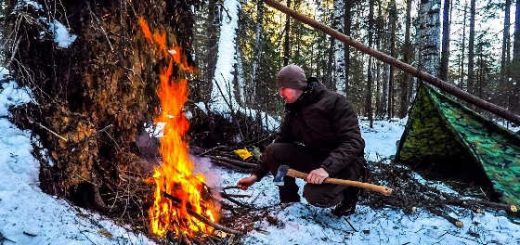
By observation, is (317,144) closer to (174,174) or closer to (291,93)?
(291,93)

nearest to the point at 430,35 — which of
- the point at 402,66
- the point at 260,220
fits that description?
the point at 402,66

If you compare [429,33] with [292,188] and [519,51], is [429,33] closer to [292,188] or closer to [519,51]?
[292,188]

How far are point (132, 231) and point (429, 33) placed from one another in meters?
8.30

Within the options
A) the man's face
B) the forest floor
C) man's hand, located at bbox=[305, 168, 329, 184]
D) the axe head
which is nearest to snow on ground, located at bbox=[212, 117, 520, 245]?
the forest floor

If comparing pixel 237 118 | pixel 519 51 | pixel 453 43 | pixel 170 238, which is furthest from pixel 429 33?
pixel 453 43

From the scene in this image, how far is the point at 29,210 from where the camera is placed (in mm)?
2363

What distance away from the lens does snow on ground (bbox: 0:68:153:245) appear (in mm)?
2266

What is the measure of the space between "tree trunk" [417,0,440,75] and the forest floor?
4452mm

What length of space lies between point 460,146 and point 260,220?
2.97 m

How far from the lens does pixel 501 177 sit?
4395 millimetres

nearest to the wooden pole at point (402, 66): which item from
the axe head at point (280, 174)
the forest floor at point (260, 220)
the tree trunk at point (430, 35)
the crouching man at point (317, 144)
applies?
the forest floor at point (260, 220)

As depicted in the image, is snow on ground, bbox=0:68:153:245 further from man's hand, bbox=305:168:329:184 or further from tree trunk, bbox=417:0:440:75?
tree trunk, bbox=417:0:440:75

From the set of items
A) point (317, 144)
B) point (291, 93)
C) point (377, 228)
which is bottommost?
point (377, 228)

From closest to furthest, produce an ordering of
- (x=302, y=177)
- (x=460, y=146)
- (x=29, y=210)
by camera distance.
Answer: (x=29, y=210), (x=302, y=177), (x=460, y=146)
